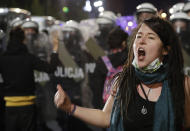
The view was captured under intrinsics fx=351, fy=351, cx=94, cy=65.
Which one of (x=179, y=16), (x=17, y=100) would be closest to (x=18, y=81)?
(x=17, y=100)

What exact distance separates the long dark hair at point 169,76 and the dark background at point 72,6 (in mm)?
2946

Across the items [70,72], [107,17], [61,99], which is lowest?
[70,72]

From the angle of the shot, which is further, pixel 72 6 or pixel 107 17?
pixel 72 6

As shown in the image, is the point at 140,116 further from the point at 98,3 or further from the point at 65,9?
the point at 65,9

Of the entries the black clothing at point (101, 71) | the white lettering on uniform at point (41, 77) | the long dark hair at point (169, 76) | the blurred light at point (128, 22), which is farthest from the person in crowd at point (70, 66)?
the long dark hair at point (169, 76)

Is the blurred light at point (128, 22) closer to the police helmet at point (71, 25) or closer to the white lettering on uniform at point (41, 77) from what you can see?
the police helmet at point (71, 25)

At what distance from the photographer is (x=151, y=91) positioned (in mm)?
2242

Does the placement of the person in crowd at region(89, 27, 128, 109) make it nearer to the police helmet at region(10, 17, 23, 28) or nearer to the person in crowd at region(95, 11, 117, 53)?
the person in crowd at region(95, 11, 117, 53)

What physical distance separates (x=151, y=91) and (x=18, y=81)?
8.26ft

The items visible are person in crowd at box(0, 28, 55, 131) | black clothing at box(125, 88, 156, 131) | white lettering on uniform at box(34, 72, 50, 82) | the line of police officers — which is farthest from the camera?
white lettering on uniform at box(34, 72, 50, 82)

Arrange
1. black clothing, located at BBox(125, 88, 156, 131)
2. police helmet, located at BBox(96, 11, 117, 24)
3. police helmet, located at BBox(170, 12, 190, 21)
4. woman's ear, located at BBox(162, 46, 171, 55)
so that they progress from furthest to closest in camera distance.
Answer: police helmet, located at BBox(96, 11, 117, 24) → police helmet, located at BBox(170, 12, 190, 21) → woman's ear, located at BBox(162, 46, 171, 55) → black clothing, located at BBox(125, 88, 156, 131)

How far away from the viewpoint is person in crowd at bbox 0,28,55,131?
4402 millimetres

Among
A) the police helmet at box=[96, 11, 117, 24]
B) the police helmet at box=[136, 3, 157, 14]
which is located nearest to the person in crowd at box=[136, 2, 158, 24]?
the police helmet at box=[136, 3, 157, 14]

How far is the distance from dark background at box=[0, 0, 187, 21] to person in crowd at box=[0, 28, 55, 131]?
154cm
